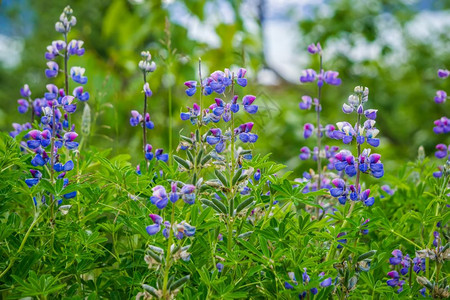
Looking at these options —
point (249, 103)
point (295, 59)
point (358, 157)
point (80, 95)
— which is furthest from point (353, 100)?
point (295, 59)

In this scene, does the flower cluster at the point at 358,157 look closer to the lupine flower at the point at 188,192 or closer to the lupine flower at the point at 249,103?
the lupine flower at the point at 249,103

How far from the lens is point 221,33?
14.3 ft

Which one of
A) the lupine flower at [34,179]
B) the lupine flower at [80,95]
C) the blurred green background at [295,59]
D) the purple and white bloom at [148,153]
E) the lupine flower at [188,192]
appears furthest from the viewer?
the blurred green background at [295,59]

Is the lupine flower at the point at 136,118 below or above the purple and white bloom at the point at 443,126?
above

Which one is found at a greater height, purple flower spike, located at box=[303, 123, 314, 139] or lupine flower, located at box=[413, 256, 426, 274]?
purple flower spike, located at box=[303, 123, 314, 139]

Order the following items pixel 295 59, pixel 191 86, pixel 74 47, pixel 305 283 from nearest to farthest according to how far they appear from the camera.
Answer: pixel 305 283 → pixel 191 86 → pixel 74 47 → pixel 295 59

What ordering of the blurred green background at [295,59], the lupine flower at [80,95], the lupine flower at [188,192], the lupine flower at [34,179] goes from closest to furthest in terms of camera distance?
the lupine flower at [188,192], the lupine flower at [34,179], the lupine flower at [80,95], the blurred green background at [295,59]

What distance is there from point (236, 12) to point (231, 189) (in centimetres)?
317

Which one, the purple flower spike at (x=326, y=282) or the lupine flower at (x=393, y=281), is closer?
the purple flower spike at (x=326, y=282)

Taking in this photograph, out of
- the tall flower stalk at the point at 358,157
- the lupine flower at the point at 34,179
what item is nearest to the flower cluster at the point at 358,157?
the tall flower stalk at the point at 358,157

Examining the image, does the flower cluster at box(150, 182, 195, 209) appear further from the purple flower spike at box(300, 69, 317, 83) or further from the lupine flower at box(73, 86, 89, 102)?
the purple flower spike at box(300, 69, 317, 83)

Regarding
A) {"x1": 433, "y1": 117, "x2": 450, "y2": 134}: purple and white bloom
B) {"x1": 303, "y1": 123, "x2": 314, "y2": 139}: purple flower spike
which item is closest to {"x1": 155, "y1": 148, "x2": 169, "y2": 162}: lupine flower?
{"x1": 303, "y1": 123, "x2": 314, "y2": 139}: purple flower spike

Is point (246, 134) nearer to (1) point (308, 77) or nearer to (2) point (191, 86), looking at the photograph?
(2) point (191, 86)

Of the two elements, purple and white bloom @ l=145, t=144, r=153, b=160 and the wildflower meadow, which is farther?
purple and white bloom @ l=145, t=144, r=153, b=160
